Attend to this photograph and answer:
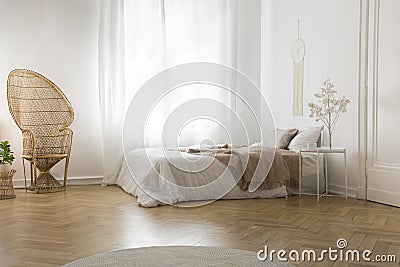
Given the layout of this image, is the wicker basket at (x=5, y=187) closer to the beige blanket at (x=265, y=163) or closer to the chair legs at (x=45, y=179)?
the chair legs at (x=45, y=179)

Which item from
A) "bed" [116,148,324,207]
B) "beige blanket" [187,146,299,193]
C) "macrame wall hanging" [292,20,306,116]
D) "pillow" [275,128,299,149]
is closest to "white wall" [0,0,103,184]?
"bed" [116,148,324,207]

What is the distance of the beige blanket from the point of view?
Result: 511cm

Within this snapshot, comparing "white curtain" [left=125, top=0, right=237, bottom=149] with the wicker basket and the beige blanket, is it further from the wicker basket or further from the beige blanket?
the wicker basket

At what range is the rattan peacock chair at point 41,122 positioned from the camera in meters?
5.74

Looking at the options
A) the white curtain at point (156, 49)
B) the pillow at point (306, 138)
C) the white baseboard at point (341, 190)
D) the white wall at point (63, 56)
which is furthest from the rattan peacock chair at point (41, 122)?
the white baseboard at point (341, 190)

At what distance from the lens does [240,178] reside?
5.11 metres

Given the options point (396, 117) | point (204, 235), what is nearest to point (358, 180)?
point (396, 117)

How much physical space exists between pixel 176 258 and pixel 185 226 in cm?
175

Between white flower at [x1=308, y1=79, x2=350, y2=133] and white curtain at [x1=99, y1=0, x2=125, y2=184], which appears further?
white curtain at [x1=99, y1=0, x2=125, y2=184]

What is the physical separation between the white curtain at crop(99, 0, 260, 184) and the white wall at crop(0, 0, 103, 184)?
193 millimetres

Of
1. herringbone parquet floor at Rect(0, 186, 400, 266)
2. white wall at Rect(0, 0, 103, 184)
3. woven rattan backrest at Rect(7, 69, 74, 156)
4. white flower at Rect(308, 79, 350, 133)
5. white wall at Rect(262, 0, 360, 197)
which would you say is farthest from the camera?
white wall at Rect(0, 0, 103, 184)

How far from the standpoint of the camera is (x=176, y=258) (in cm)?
205

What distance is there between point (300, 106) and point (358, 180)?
1.48 m

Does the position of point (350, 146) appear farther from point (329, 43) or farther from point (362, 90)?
Answer: point (329, 43)
